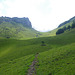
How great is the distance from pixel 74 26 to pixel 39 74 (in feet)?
493

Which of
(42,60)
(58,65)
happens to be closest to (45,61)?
(42,60)

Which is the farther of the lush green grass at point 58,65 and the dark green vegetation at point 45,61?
the dark green vegetation at point 45,61

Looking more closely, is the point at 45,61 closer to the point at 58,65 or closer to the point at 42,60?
the point at 42,60

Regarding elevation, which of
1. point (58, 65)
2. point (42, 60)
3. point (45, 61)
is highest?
point (58, 65)

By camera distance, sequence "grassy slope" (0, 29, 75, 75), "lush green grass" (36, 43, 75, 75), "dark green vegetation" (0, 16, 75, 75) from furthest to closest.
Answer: "grassy slope" (0, 29, 75, 75) < "dark green vegetation" (0, 16, 75, 75) < "lush green grass" (36, 43, 75, 75)

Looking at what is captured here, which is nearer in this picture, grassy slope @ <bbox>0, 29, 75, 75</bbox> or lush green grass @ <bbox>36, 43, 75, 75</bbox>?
lush green grass @ <bbox>36, 43, 75, 75</bbox>

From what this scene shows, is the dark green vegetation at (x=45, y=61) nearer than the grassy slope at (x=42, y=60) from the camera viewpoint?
Yes

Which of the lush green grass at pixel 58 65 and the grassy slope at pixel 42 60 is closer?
the lush green grass at pixel 58 65

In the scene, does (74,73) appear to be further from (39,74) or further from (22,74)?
(22,74)

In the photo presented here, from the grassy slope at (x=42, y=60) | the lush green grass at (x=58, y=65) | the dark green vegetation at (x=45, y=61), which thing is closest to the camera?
the lush green grass at (x=58, y=65)

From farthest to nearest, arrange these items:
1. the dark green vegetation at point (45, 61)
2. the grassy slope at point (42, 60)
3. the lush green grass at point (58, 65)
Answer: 1. the grassy slope at point (42, 60)
2. the dark green vegetation at point (45, 61)
3. the lush green grass at point (58, 65)

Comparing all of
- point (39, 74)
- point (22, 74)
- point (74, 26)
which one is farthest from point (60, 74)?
point (74, 26)

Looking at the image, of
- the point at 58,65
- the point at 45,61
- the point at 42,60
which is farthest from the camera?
the point at 42,60

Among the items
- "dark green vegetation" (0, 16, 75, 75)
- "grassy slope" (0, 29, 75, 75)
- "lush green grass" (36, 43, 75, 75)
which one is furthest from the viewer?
"grassy slope" (0, 29, 75, 75)
